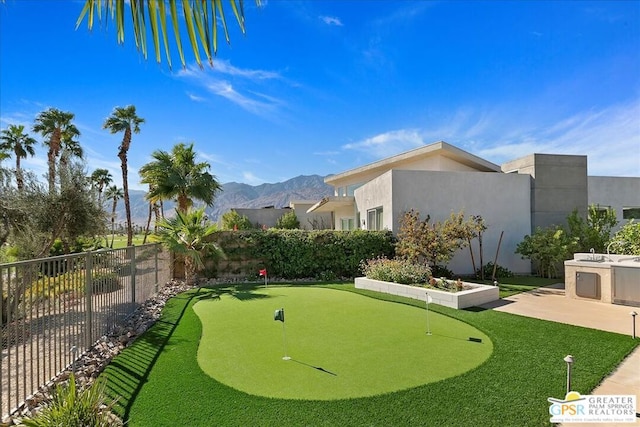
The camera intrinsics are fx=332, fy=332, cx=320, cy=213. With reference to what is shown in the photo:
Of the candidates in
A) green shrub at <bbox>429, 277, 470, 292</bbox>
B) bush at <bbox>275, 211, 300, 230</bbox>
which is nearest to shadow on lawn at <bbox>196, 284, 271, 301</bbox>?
green shrub at <bbox>429, 277, 470, 292</bbox>

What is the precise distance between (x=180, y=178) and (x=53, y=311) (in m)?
13.1

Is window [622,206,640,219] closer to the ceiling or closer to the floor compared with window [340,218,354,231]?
closer to the ceiling

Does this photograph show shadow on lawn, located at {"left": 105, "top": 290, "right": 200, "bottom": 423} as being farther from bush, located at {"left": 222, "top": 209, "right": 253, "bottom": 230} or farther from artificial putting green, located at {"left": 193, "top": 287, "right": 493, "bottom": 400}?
bush, located at {"left": 222, "top": 209, "right": 253, "bottom": 230}

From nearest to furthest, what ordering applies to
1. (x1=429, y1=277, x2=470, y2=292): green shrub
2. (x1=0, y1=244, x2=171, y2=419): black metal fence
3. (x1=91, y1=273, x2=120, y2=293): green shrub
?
(x1=0, y1=244, x2=171, y2=419): black metal fence
(x1=91, y1=273, x2=120, y2=293): green shrub
(x1=429, y1=277, x2=470, y2=292): green shrub

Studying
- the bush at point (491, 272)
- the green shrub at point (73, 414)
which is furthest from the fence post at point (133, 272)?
the bush at point (491, 272)

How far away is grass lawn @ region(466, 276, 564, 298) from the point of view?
12634 millimetres

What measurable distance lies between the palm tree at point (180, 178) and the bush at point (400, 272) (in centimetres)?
1031

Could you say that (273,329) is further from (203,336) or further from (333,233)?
(333,233)

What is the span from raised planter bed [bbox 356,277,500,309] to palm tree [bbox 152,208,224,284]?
7.81 meters

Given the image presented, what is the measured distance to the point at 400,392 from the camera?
4703 mm

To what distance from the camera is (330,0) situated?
7133mm

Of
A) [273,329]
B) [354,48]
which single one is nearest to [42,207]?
[273,329]

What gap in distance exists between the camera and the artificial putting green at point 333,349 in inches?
199

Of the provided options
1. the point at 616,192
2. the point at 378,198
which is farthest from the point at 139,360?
the point at 616,192
